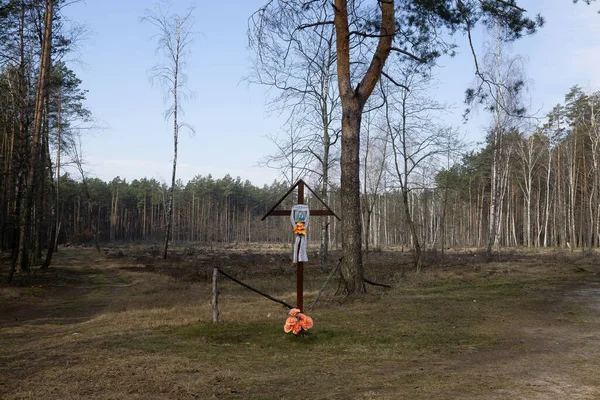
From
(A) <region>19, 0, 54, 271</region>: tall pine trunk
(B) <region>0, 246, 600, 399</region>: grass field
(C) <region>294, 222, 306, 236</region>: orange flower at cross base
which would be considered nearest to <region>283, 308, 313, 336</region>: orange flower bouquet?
(B) <region>0, 246, 600, 399</region>: grass field

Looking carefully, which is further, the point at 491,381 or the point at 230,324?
the point at 230,324

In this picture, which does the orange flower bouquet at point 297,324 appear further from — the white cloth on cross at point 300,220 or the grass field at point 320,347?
the white cloth on cross at point 300,220

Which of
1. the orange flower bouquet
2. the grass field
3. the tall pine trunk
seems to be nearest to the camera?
the grass field

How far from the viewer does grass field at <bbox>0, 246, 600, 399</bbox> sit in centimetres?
534

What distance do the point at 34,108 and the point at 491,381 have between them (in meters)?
19.8

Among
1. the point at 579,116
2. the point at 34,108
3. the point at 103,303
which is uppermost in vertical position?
the point at 579,116

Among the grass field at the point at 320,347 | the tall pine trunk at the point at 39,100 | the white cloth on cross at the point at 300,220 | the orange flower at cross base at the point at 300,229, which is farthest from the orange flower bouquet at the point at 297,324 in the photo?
the tall pine trunk at the point at 39,100

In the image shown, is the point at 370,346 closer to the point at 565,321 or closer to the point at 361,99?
the point at 565,321

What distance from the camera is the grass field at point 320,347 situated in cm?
534

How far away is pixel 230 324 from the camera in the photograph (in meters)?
9.27

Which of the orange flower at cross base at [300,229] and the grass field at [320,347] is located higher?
the orange flower at cross base at [300,229]

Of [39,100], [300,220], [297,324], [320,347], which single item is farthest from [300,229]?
[39,100]

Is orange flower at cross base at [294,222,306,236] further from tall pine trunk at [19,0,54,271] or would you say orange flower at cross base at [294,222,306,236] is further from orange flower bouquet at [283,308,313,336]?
tall pine trunk at [19,0,54,271]

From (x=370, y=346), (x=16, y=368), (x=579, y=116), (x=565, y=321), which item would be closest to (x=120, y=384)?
(x=16, y=368)
